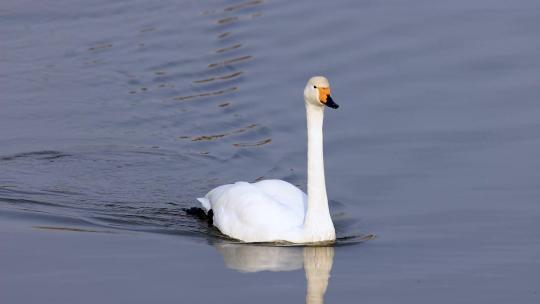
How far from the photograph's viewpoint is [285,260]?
10398mm

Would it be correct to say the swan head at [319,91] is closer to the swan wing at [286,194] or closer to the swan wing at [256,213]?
the swan wing at [256,213]

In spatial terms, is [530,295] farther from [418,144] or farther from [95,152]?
[95,152]

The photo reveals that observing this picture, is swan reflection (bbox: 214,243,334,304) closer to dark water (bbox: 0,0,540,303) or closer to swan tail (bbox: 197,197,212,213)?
dark water (bbox: 0,0,540,303)

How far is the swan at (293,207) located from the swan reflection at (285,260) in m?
0.17

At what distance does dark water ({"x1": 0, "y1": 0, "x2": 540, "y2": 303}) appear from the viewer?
32.0 ft

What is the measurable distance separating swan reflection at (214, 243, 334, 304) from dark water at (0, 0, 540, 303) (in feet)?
0.11

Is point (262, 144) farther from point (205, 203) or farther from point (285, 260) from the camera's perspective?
point (285, 260)

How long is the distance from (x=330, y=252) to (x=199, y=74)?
7.86 meters

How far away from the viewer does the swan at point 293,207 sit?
10.9 meters

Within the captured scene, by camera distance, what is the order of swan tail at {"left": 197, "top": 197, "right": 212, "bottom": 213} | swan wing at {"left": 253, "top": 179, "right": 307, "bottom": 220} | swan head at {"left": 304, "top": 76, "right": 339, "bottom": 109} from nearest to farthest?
swan head at {"left": 304, "top": 76, "right": 339, "bottom": 109}, swan wing at {"left": 253, "top": 179, "right": 307, "bottom": 220}, swan tail at {"left": 197, "top": 197, "right": 212, "bottom": 213}

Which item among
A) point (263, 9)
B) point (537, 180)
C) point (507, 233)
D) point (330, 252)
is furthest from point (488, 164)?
point (263, 9)

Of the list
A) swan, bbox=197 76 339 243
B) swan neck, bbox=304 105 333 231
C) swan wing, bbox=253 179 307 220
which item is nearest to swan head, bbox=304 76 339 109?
swan, bbox=197 76 339 243

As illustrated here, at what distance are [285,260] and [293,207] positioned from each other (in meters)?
1.25

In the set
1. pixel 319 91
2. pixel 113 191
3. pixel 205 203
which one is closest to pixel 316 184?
pixel 319 91
